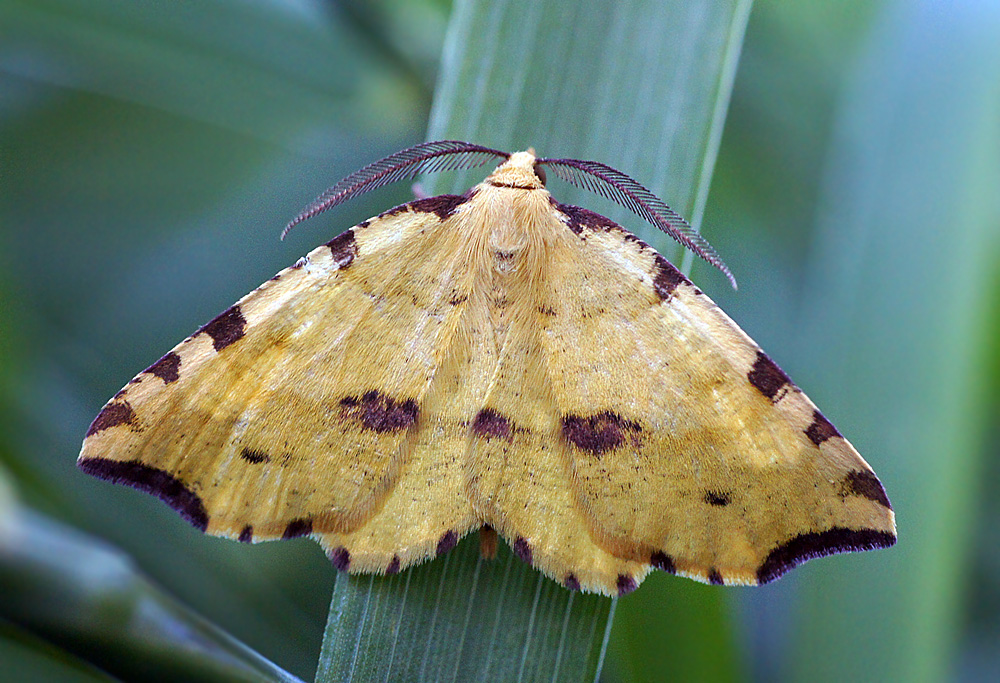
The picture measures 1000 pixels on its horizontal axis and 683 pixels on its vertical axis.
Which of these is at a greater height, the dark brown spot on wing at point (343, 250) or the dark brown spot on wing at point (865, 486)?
the dark brown spot on wing at point (343, 250)

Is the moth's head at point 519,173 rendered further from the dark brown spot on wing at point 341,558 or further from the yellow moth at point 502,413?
the dark brown spot on wing at point 341,558

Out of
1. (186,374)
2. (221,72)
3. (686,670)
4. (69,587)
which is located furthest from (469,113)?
(686,670)

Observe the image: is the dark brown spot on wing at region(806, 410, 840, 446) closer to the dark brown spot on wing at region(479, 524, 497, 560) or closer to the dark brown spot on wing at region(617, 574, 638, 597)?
the dark brown spot on wing at region(617, 574, 638, 597)

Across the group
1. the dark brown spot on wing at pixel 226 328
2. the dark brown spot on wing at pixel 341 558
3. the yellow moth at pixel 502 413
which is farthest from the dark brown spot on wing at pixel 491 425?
the dark brown spot on wing at pixel 226 328

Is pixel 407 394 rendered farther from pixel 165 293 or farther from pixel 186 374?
pixel 165 293

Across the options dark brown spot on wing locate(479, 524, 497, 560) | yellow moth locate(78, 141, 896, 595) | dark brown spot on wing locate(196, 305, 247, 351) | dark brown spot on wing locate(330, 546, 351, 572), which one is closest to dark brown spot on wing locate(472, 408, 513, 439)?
yellow moth locate(78, 141, 896, 595)
